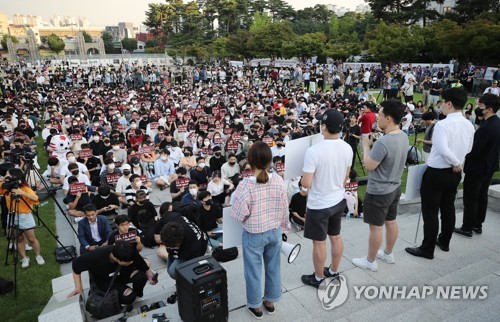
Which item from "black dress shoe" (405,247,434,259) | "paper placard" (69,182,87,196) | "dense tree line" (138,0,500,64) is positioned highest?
"dense tree line" (138,0,500,64)

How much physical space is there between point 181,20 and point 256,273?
70463 millimetres

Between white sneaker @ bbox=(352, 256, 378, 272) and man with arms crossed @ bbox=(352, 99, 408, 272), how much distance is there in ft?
0.74

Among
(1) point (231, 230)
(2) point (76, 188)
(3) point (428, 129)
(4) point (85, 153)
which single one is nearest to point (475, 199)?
(1) point (231, 230)

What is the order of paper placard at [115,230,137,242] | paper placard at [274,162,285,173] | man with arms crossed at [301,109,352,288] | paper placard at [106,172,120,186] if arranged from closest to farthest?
1. man with arms crossed at [301,109,352,288]
2. paper placard at [115,230,137,242]
3. paper placard at [274,162,285,173]
4. paper placard at [106,172,120,186]

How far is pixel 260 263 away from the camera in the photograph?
304 cm

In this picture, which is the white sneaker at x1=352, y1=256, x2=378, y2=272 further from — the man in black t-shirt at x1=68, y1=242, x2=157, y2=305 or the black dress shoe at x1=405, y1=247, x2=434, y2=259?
the man in black t-shirt at x1=68, y1=242, x2=157, y2=305

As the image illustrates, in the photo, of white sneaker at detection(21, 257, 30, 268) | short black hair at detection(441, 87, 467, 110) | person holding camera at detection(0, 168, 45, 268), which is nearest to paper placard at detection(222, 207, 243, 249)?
short black hair at detection(441, 87, 467, 110)

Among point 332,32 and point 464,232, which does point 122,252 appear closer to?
point 464,232

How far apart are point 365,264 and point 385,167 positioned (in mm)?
1194

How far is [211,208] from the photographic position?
21.5ft

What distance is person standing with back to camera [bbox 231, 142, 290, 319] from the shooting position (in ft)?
9.29

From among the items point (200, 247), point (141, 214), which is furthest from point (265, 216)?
point (141, 214)

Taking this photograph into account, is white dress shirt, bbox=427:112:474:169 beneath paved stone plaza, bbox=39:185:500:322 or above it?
above

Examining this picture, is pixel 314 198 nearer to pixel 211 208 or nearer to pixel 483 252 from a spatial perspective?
pixel 483 252
